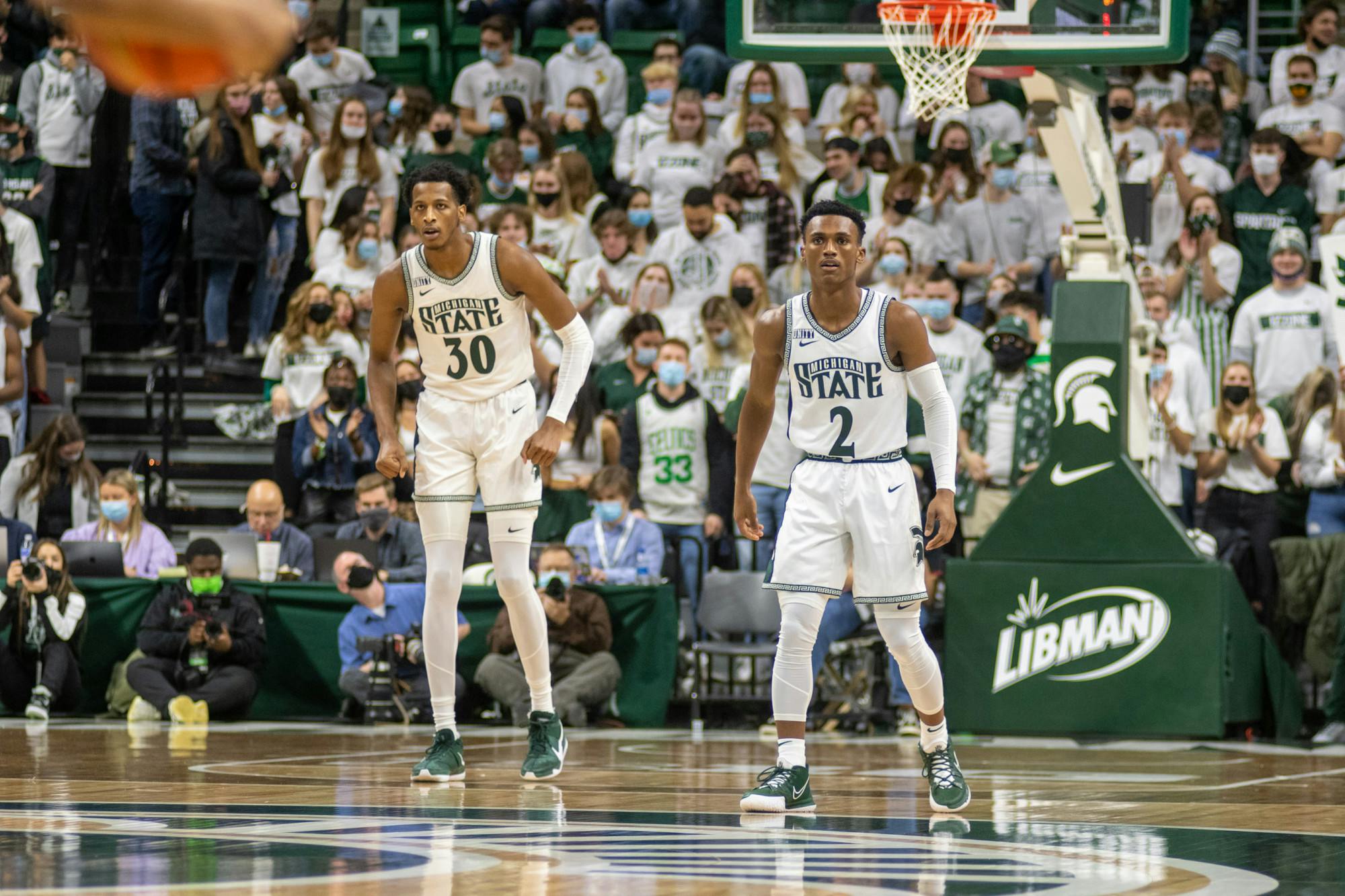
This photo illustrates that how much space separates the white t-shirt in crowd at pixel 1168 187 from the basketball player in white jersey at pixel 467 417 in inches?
348

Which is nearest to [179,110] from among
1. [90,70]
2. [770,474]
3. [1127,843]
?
[90,70]

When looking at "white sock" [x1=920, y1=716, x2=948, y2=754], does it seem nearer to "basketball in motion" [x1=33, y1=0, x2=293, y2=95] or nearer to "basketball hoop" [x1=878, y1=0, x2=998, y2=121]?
"basketball hoop" [x1=878, y1=0, x2=998, y2=121]

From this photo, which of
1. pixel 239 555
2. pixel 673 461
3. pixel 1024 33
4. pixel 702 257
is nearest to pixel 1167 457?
pixel 673 461

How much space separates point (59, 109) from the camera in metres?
17.6

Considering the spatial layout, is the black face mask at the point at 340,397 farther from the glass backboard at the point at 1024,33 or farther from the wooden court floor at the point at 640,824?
the glass backboard at the point at 1024,33

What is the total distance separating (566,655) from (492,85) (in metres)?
7.94

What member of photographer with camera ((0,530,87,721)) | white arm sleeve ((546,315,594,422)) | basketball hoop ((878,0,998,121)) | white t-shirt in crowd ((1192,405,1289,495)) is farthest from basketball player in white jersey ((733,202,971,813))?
photographer with camera ((0,530,87,721))

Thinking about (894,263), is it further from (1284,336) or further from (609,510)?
(609,510)

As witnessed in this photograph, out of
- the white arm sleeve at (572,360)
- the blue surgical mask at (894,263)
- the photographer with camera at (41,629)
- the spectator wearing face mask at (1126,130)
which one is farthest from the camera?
the spectator wearing face mask at (1126,130)

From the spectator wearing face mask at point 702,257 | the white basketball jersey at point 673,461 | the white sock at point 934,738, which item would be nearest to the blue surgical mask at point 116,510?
the white basketball jersey at point 673,461

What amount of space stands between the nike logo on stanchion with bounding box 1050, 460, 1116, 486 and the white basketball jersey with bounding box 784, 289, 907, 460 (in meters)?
4.77

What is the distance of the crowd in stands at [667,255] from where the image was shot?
44.0 ft

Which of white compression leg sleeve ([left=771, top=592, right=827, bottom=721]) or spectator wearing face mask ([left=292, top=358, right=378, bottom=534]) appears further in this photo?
spectator wearing face mask ([left=292, top=358, right=378, bottom=534])

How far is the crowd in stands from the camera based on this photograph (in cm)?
1341
